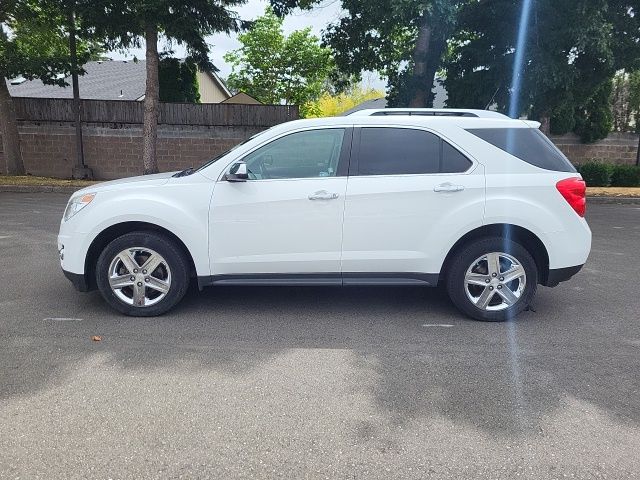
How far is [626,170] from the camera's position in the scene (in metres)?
16.9

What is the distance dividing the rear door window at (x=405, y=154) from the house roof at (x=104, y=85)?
19666 mm

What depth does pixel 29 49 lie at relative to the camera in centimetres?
1630

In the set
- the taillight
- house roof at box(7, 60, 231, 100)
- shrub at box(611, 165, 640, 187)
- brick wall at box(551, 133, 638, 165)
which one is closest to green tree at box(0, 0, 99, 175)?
house roof at box(7, 60, 231, 100)

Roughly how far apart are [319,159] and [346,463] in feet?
9.13

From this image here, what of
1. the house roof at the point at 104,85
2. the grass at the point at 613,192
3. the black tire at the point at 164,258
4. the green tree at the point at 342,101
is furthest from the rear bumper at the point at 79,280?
the green tree at the point at 342,101

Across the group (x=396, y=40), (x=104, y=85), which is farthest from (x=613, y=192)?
(x=104, y=85)

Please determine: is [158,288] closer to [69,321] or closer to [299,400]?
[69,321]

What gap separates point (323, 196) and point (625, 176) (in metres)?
16.3

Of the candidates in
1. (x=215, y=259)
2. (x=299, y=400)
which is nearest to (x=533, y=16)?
(x=215, y=259)

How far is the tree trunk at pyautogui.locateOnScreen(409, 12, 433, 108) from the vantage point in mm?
14398

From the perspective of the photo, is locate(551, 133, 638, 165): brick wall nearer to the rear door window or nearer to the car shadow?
the car shadow

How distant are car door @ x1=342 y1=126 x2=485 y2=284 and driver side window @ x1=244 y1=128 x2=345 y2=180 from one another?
0.24 meters

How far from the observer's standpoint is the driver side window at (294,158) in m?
4.61

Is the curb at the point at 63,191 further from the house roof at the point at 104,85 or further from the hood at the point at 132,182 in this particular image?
the hood at the point at 132,182
